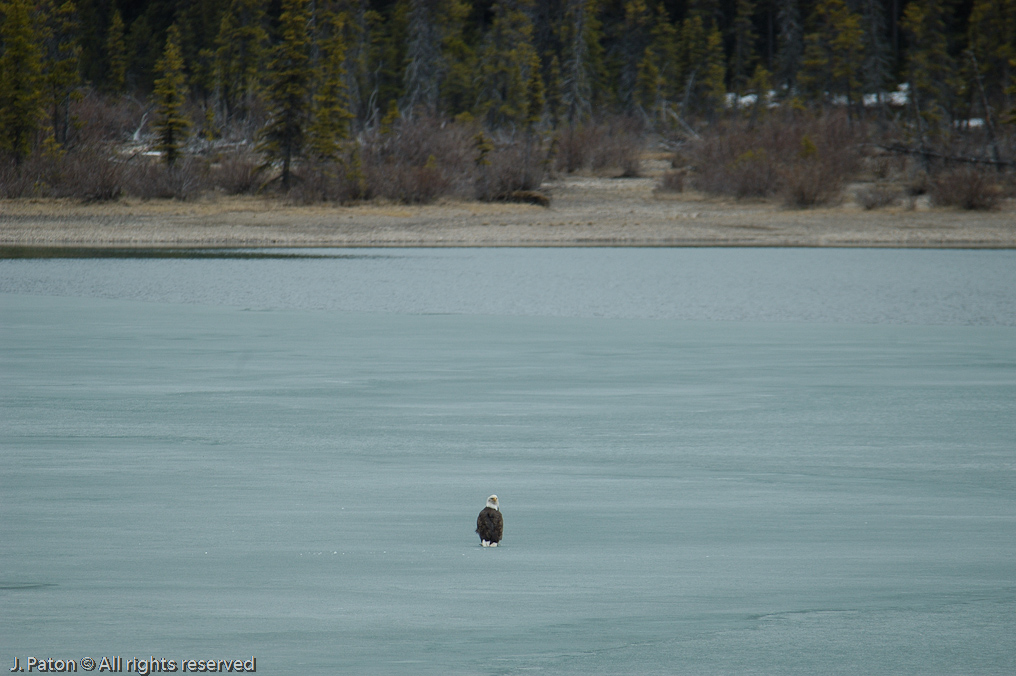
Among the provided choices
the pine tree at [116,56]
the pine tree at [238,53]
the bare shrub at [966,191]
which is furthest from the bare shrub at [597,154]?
the pine tree at [116,56]

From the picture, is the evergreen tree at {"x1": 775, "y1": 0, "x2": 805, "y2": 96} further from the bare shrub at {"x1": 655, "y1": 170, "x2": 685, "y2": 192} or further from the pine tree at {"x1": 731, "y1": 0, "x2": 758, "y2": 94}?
the bare shrub at {"x1": 655, "y1": 170, "x2": 685, "y2": 192}

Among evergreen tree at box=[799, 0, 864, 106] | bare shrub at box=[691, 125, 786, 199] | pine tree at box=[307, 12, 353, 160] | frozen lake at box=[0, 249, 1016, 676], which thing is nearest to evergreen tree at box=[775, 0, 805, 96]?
evergreen tree at box=[799, 0, 864, 106]

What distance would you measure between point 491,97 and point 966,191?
2856cm

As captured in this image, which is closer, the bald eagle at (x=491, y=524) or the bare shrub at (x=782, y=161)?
the bald eagle at (x=491, y=524)

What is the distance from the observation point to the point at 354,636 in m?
4.21

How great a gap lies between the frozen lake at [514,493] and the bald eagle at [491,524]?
0.40ft

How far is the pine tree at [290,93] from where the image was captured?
3597 centimetres

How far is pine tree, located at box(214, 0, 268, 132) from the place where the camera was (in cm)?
5472

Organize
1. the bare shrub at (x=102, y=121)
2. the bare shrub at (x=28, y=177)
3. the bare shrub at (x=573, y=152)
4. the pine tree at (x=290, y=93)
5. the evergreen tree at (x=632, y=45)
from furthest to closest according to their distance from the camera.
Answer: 1. the evergreen tree at (x=632, y=45)
2. the bare shrub at (x=573, y=152)
3. the bare shrub at (x=102, y=121)
4. the pine tree at (x=290, y=93)
5. the bare shrub at (x=28, y=177)

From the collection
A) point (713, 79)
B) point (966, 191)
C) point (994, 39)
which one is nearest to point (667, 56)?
point (713, 79)

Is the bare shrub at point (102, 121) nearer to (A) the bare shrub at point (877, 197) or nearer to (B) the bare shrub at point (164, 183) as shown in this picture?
(B) the bare shrub at point (164, 183)

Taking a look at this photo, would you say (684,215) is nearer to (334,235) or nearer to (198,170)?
(334,235)

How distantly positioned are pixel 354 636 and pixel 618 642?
0.86 metres

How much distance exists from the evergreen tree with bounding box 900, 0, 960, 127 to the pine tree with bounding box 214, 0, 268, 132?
26856mm
